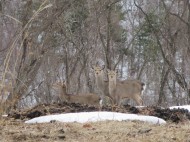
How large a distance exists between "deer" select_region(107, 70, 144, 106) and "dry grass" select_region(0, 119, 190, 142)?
33.4 feet

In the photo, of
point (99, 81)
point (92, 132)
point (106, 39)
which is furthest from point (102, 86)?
point (106, 39)

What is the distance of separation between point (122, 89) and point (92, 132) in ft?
37.8

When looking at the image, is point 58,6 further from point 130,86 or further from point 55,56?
point 55,56

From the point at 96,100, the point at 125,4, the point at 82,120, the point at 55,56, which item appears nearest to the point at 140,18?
the point at 125,4

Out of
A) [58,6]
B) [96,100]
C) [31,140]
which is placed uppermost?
[58,6]

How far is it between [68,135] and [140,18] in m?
27.7

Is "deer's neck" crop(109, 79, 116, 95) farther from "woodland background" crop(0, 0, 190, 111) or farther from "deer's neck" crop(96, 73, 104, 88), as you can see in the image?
"woodland background" crop(0, 0, 190, 111)

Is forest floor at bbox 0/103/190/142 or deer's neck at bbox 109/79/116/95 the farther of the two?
deer's neck at bbox 109/79/116/95

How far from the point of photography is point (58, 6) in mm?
15930

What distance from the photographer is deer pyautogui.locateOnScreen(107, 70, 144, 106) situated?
15.7m

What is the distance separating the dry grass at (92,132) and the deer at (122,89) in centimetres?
1018

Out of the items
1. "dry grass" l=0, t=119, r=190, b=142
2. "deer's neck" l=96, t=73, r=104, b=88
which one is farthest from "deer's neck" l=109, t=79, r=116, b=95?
"dry grass" l=0, t=119, r=190, b=142

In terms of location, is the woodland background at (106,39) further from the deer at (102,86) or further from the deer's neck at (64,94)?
the deer at (102,86)

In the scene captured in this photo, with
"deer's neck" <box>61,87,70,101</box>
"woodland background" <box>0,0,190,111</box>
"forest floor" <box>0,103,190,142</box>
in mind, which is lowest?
"forest floor" <box>0,103,190,142</box>
